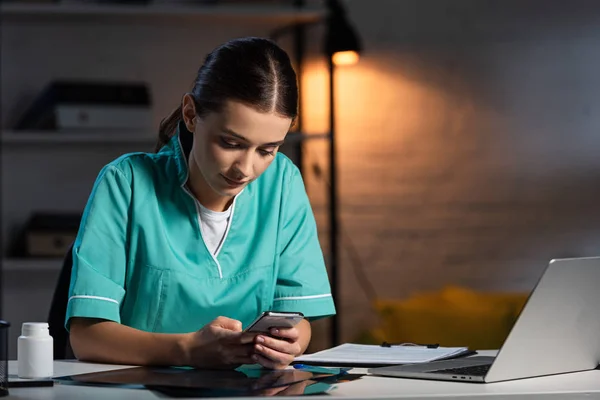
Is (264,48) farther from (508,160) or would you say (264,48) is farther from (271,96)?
(508,160)

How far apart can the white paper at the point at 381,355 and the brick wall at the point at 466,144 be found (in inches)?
83.0

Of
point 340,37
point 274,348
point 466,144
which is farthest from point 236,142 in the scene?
point 466,144

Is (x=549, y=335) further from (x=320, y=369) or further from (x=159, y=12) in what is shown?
(x=159, y=12)

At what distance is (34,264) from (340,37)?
4.52 ft

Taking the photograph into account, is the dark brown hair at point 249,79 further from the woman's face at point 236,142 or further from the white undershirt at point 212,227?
the white undershirt at point 212,227

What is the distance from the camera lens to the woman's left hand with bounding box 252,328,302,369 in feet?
4.56

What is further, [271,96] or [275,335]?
[271,96]

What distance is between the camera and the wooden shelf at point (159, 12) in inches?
129

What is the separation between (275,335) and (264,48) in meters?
0.53

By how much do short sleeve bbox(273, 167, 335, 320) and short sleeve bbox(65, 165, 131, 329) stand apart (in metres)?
0.32

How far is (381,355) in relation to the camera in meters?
1.56

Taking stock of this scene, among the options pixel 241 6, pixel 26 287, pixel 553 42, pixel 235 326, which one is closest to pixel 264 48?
pixel 235 326

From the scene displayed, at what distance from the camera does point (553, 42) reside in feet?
12.9

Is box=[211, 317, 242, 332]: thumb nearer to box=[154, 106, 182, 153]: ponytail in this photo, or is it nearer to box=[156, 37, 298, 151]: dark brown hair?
box=[156, 37, 298, 151]: dark brown hair
